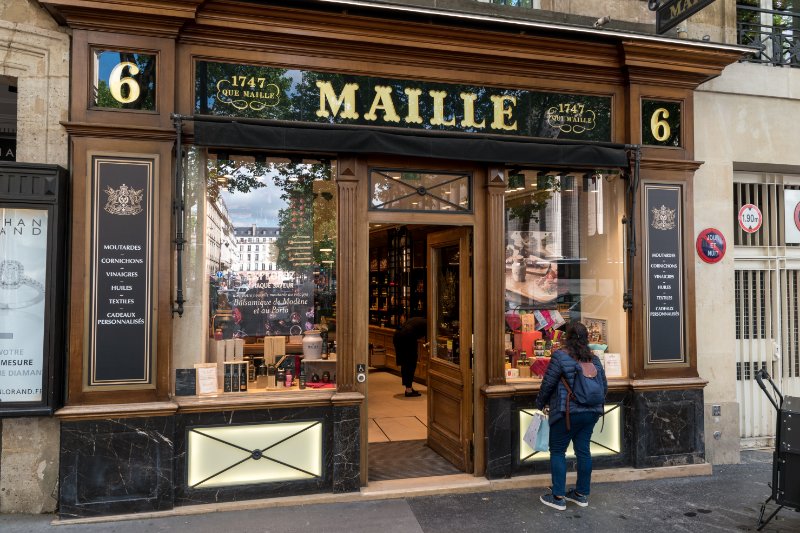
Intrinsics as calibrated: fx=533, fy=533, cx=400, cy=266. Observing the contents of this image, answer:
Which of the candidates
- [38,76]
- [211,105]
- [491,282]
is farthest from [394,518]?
[38,76]

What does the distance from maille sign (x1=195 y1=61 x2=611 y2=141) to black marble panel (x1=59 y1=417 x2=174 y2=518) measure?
318 centimetres

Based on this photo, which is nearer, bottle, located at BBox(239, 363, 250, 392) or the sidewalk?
the sidewalk

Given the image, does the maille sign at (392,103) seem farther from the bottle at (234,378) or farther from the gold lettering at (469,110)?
the bottle at (234,378)

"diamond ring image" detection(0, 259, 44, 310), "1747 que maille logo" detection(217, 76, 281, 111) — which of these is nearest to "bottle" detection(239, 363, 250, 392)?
"diamond ring image" detection(0, 259, 44, 310)

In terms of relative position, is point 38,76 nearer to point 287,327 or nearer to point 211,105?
→ point 211,105

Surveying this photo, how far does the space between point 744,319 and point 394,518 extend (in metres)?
5.58

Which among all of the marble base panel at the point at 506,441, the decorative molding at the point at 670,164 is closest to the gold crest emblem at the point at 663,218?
the decorative molding at the point at 670,164

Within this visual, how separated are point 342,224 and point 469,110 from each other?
198 centimetres

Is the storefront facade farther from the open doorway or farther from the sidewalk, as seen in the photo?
the sidewalk

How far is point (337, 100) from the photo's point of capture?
18.8 feet

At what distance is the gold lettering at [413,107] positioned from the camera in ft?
19.4

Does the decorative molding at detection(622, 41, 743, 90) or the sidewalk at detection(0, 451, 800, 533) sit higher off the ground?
the decorative molding at detection(622, 41, 743, 90)

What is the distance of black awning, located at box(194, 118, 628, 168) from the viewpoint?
5320 mm

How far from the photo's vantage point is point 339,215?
5.75 m
